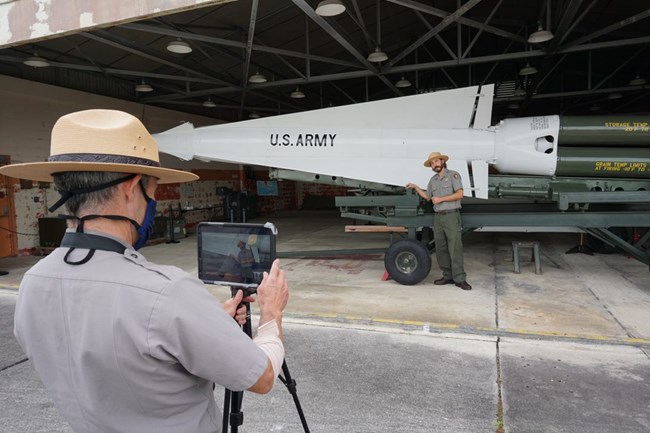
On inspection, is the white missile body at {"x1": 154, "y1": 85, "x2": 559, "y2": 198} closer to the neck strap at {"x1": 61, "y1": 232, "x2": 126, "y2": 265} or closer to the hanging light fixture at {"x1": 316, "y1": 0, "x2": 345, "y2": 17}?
the hanging light fixture at {"x1": 316, "y1": 0, "x2": 345, "y2": 17}

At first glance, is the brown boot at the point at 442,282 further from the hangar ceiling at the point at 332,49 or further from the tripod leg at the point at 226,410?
the tripod leg at the point at 226,410

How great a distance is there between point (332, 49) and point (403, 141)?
6442 mm

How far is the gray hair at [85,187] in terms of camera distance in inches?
46.7

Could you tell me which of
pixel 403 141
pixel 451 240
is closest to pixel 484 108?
pixel 403 141

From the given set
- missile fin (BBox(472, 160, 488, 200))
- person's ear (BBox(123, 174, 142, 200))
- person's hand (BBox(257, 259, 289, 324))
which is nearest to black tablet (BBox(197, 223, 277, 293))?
person's hand (BBox(257, 259, 289, 324))

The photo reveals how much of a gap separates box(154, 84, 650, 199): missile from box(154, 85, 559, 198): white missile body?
0.02 metres

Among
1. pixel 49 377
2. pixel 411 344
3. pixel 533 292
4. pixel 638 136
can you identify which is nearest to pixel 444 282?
pixel 533 292

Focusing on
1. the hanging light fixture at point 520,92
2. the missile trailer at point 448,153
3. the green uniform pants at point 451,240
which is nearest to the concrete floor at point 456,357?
the green uniform pants at point 451,240

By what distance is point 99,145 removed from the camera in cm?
119

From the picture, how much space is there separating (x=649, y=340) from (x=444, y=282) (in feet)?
8.96

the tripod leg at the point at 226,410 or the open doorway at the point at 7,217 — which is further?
the open doorway at the point at 7,217

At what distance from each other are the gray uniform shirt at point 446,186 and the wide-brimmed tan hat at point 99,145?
5414 mm

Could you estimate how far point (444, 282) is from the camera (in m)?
6.59

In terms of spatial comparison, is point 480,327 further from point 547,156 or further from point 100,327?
point 100,327
